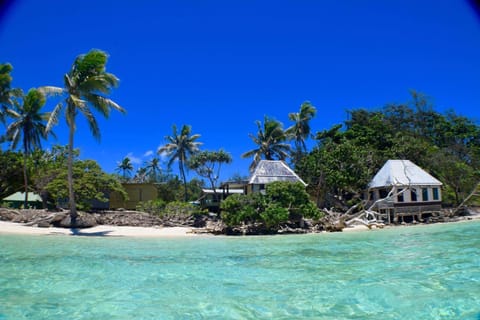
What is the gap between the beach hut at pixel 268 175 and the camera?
2347cm

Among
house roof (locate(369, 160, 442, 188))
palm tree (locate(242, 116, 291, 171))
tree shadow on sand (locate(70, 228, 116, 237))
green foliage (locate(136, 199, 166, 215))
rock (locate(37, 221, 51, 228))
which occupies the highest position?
palm tree (locate(242, 116, 291, 171))

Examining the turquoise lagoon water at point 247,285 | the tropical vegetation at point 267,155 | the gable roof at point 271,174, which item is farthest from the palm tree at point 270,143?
the turquoise lagoon water at point 247,285

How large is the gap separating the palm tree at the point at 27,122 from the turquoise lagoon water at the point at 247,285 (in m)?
17.5

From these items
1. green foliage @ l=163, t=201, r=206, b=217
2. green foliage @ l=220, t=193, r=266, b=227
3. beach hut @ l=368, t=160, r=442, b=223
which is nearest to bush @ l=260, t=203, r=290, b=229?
green foliage @ l=220, t=193, r=266, b=227

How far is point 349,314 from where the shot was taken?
4.71 meters

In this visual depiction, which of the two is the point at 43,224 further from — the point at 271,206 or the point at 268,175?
the point at 268,175

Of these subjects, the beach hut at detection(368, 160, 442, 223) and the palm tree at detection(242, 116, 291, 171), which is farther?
the palm tree at detection(242, 116, 291, 171)

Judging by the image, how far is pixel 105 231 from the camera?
59.6 ft

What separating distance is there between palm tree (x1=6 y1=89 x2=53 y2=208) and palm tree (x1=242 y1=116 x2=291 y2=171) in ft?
58.8

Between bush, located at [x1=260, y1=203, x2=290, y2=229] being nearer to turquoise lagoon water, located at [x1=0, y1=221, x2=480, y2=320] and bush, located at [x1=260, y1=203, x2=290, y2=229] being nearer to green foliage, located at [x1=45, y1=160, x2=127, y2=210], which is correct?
turquoise lagoon water, located at [x1=0, y1=221, x2=480, y2=320]

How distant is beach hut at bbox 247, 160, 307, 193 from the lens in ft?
77.0

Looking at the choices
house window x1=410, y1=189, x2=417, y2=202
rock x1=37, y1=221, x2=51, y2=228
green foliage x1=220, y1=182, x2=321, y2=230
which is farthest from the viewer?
house window x1=410, y1=189, x2=417, y2=202

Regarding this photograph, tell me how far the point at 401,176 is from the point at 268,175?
379 inches

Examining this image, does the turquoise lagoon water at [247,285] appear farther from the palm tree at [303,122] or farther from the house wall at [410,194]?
the palm tree at [303,122]
